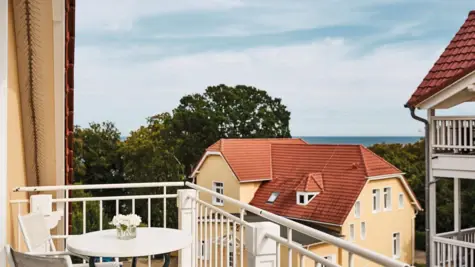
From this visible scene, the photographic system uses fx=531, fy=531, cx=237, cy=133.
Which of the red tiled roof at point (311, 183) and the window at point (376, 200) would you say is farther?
the red tiled roof at point (311, 183)

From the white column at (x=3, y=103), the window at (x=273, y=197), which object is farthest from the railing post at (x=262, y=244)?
the window at (x=273, y=197)

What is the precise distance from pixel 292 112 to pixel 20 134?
26399 mm

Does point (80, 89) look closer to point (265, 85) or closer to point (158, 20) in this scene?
point (158, 20)

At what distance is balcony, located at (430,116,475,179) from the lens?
7.74 meters

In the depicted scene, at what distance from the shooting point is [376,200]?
2108 centimetres

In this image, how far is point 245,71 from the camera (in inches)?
1206

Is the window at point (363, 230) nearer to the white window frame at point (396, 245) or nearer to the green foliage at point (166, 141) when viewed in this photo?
the white window frame at point (396, 245)

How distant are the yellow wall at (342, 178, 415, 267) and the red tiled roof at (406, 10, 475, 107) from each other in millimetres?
11495

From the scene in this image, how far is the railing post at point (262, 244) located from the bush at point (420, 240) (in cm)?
2112

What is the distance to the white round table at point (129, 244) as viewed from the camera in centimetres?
217

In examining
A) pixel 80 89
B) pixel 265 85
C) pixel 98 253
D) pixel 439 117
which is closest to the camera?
pixel 98 253

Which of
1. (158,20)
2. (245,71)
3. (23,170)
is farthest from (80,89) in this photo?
(23,170)

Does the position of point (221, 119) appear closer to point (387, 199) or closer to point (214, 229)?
point (387, 199)

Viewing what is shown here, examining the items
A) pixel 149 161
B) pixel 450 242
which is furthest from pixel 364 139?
pixel 450 242
